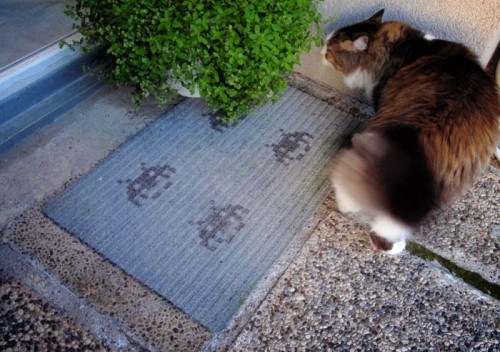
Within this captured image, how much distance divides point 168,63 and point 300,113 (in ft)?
2.53

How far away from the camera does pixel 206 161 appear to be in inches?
80.9

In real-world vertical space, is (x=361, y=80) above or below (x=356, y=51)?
below

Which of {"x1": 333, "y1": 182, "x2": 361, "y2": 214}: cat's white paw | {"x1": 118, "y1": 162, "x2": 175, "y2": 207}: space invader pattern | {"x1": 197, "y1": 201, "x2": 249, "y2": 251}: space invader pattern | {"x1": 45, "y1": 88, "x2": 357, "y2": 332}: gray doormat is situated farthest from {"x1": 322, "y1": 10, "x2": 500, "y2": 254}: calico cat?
{"x1": 118, "y1": 162, "x2": 175, "y2": 207}: space invader pattern

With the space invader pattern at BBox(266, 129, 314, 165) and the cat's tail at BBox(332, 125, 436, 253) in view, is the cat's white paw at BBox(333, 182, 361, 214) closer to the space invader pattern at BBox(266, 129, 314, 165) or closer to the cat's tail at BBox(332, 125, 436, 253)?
the cat's tail at BBox(332, 125, 436, 253)

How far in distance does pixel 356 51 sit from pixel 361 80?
15 centimetres

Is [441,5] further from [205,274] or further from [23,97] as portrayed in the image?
[23,97]

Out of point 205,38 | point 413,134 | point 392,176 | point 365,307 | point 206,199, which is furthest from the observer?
point 206,199

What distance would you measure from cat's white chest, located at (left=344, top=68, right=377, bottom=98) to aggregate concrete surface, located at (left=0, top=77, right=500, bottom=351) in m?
0.60

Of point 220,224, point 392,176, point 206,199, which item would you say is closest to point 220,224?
point 220,224

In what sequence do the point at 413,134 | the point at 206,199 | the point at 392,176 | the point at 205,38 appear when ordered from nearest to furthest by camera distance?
the point at 392,176 < the point at 413,134 < the point at 205,38 < the point at 206,199

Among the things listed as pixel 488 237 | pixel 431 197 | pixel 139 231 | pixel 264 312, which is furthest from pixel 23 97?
pixel 488 237

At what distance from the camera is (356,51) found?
206 cm

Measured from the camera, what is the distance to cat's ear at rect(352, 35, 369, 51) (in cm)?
198

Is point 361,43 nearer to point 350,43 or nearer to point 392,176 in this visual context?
point 350,43
